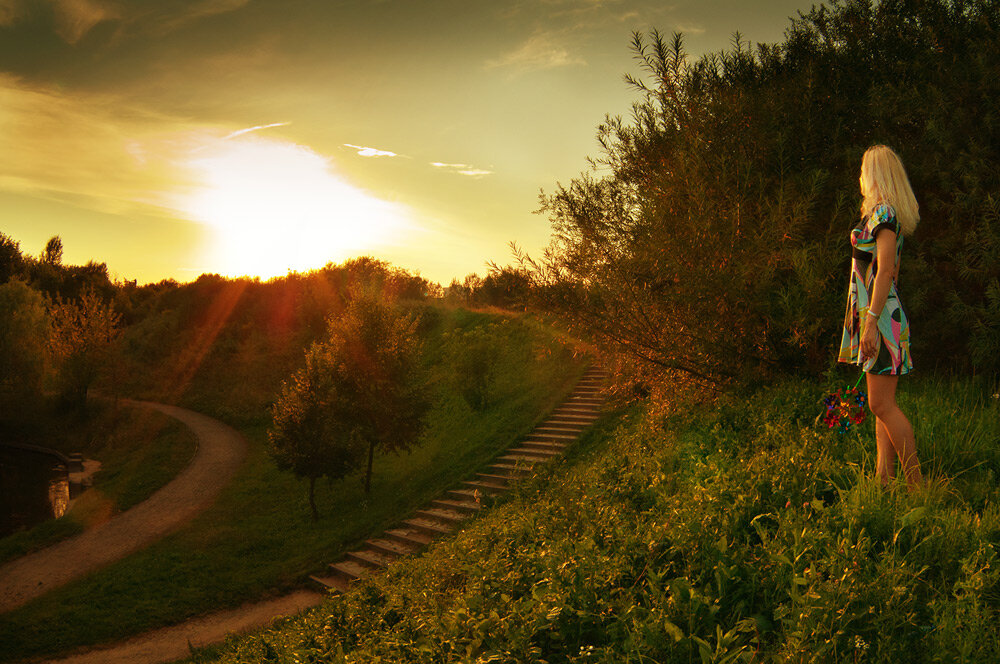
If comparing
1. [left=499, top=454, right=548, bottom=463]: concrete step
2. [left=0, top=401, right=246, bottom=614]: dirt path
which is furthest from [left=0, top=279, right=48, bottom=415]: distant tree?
[left=499, top=454, right=548, bottom=463]: concrete step

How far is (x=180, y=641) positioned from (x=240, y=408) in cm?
2162

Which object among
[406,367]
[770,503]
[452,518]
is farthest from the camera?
[406,367]

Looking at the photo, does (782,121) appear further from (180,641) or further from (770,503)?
(180,641)

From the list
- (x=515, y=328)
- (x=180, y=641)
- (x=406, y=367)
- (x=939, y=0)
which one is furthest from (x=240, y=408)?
(x=939, y=0)

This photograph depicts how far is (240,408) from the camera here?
32.1 meters

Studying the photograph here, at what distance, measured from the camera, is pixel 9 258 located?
163 ft

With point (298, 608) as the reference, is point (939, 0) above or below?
above

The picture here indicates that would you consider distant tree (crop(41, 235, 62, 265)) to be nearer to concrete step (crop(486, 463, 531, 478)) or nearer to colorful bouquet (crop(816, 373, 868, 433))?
concrete step (crop(486, 463, 531, 478))

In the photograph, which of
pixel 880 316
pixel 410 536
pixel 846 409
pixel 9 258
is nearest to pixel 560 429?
pixel 410 536

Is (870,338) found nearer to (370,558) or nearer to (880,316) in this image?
(880,316)

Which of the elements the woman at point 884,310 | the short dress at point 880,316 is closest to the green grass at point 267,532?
the short dress at point 880,316

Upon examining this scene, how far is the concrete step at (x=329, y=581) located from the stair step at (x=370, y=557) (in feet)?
2.05

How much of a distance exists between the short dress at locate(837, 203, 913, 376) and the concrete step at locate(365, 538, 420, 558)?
11286 mm

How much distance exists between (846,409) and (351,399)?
49.1ft
